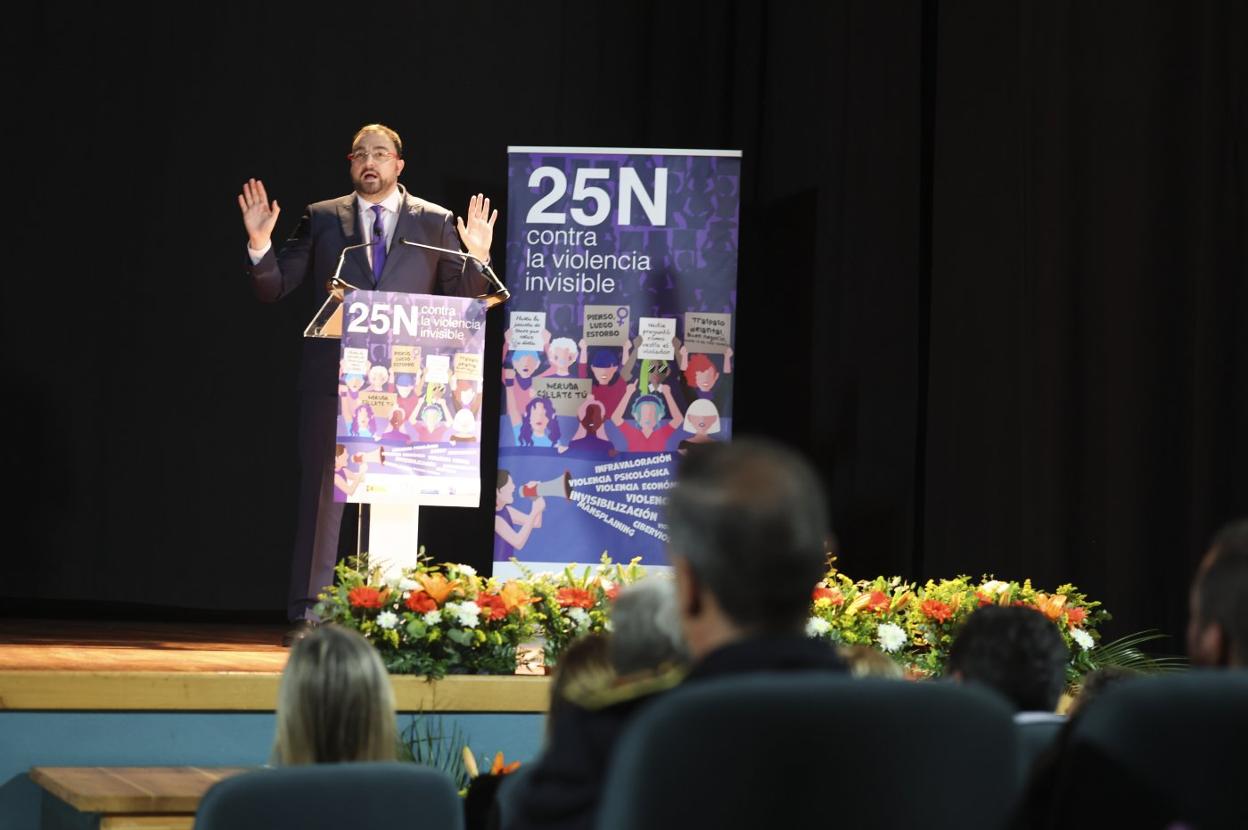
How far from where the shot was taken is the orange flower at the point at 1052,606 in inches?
187

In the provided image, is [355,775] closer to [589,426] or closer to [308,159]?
[589,426]

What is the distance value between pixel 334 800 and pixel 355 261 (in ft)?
12.2

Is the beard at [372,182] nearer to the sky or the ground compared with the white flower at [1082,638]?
nearer to the sky

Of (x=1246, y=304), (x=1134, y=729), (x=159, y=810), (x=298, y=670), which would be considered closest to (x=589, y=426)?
(x=1246, y=304)

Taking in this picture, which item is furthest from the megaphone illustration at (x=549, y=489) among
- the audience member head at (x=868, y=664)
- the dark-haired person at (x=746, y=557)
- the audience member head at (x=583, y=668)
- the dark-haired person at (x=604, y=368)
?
the dark-haired person at (x=746, y=557)

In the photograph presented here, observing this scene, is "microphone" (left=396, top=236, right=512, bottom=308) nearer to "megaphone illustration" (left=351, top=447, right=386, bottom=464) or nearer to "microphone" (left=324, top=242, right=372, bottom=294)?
"microphone" (left=324, top=242, right=372, bottom=294)

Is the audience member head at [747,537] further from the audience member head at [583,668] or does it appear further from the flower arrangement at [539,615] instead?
the flower arrangement at [539,615]

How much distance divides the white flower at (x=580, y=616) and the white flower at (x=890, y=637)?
86 cm

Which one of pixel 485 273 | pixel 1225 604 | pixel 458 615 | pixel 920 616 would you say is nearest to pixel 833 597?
pixel 920 616

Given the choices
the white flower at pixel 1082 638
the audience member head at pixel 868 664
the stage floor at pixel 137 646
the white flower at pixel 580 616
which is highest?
the audience member head at pixel 868 664

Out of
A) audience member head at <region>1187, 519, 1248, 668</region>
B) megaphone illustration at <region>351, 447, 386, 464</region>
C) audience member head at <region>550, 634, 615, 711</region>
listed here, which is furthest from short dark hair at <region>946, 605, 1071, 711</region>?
megaphone illustration at <region>351, 447, 386, 464</region>

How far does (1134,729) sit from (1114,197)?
16.1 ft

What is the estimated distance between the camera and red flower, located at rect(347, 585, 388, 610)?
14.4 ft

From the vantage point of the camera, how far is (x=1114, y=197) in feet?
19.2
